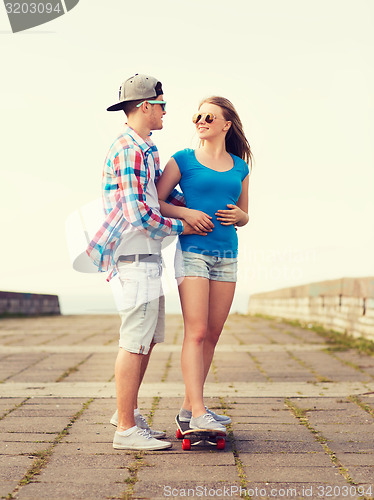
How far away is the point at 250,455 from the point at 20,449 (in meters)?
1.14

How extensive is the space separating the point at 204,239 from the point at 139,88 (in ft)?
2.78

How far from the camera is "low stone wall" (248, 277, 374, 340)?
333 inches

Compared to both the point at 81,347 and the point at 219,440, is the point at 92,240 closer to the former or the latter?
the point at 219,440

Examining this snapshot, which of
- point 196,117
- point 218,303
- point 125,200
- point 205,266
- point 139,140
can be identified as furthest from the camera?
point 196,117

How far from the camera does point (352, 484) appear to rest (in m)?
2.77

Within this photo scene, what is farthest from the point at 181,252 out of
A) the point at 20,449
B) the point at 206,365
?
the point at 20,449

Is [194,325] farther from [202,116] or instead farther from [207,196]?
[202,116]

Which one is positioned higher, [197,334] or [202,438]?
[197,334]

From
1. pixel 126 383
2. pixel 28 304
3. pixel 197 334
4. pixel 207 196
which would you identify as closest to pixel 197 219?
pixel 207 196

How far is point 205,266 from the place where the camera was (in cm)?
351

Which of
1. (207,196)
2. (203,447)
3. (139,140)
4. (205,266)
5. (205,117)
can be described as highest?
(205,117)

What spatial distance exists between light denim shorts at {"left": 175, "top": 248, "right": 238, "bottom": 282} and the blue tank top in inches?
1.1

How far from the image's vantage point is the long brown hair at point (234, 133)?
12.4 ft

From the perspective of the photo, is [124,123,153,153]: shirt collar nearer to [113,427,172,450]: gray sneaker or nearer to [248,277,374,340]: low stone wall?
[113,427,172,450]: gray sneaker
